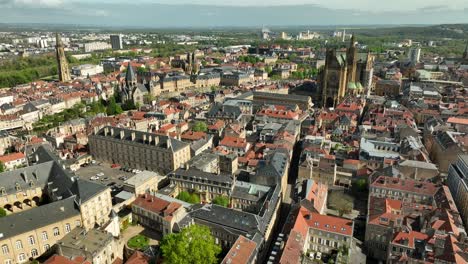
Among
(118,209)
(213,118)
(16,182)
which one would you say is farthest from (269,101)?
(16,182)

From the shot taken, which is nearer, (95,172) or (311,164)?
(311,164)

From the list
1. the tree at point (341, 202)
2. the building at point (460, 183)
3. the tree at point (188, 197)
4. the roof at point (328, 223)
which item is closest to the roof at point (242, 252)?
the roof at point (328, 223)

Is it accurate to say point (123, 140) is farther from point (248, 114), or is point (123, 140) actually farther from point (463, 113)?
point (463, 113)

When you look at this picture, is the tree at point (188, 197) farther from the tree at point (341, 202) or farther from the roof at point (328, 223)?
the tree at point (341, 202)

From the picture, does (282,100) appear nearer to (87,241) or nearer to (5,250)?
(87,241)

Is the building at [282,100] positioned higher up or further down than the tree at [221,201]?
higher up

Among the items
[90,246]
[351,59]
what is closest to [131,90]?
[351,59]
